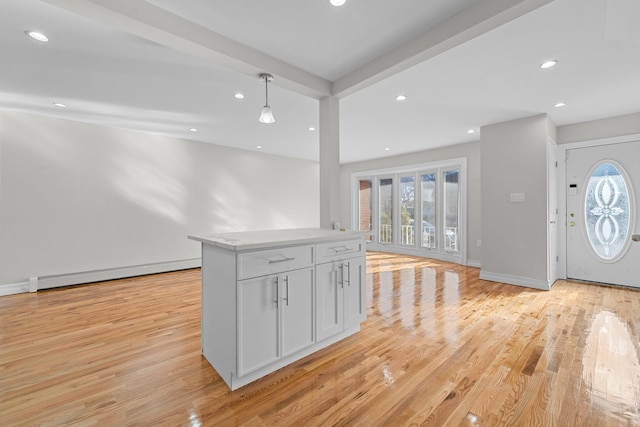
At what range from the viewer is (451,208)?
233 inches

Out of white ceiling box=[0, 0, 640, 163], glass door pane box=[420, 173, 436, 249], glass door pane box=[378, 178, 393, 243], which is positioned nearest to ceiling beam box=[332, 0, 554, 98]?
white ceiling box=[0, 0, 640, 163]

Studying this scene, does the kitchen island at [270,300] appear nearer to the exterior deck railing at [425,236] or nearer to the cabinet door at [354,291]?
the cabinet door at [354,291]

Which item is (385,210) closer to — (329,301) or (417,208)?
(417,208)

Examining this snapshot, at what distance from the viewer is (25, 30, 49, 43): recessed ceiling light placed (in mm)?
2004

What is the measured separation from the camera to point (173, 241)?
506cm

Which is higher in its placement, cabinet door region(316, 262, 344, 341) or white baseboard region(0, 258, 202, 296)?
cabinet door region(316, 262, 344, 341)

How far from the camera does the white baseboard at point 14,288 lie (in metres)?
3.62

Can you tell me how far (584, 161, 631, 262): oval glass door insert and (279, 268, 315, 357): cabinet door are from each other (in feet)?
15.2

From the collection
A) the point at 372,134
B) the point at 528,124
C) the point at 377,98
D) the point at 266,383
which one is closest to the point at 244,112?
the point at 377,98

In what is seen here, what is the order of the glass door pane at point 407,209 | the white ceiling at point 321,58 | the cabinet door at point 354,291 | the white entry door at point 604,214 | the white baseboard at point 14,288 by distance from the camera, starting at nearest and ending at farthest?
the white ceiling at point 321,58
the cabinet door at point 354,291
the white baseboard at point 14,288
the white entry door at point 604,214
the glass door pane at point 407,209

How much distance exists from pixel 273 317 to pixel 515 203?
4027mm

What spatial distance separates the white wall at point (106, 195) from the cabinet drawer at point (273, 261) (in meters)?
3.94

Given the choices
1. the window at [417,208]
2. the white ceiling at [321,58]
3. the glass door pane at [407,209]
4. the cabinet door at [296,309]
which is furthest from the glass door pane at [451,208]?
the cabinet door at [296,309]

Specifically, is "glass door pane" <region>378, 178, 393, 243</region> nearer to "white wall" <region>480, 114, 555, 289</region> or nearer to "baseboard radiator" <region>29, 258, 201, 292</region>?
"white wall" <region>480, 114, 555, 289</region>
